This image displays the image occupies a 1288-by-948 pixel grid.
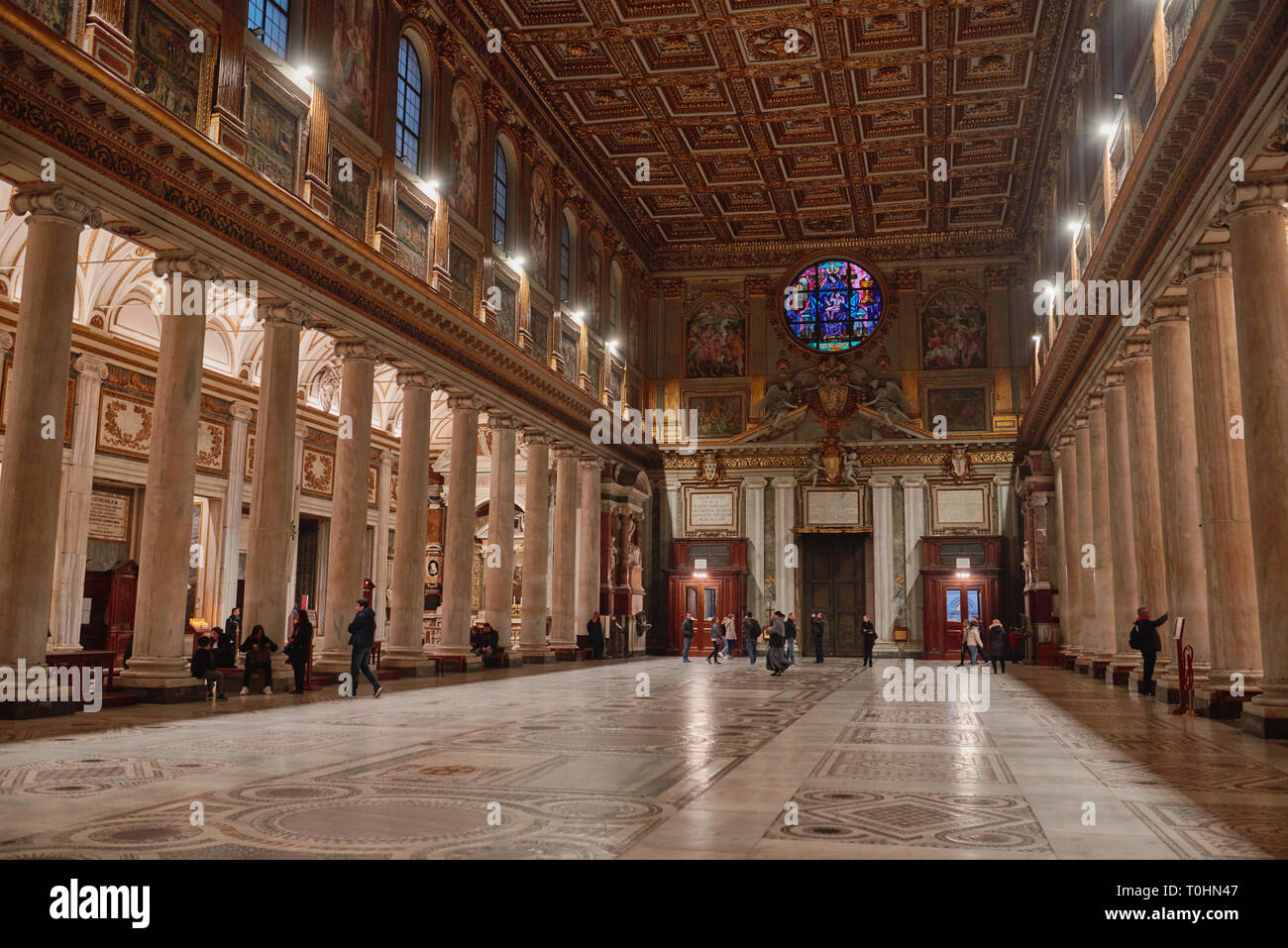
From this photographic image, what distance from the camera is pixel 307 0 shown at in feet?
52.9

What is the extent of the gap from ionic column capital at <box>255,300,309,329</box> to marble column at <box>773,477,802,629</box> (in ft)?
68.6

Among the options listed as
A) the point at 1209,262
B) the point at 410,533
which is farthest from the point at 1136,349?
the point at 410,533

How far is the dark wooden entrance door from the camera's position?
3400cm

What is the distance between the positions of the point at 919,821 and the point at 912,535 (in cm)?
2834

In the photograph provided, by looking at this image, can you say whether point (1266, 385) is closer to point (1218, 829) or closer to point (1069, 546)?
point (1218, 829)

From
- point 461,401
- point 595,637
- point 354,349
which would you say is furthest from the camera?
point 595,637

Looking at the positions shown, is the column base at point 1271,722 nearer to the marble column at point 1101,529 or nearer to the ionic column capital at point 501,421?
the marble column at point 1101,529

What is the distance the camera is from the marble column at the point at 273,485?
Answer: 594 inches

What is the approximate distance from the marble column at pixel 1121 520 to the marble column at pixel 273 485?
13517 millimetres

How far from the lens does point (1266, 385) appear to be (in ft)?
35.4

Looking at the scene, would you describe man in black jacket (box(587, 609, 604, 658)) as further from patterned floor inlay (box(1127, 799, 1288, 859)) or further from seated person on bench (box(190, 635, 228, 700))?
patterned floor inlay (box(1127, 799, 1288, 859))

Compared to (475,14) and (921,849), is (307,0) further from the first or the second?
(921,849)

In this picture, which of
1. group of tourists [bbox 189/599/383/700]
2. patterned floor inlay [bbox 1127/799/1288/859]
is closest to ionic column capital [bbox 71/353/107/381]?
group of tourists [bbox 189/599/383/700]

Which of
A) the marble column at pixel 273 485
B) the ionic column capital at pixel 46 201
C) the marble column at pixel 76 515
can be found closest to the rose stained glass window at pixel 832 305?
the marble column at pixel 76 515
